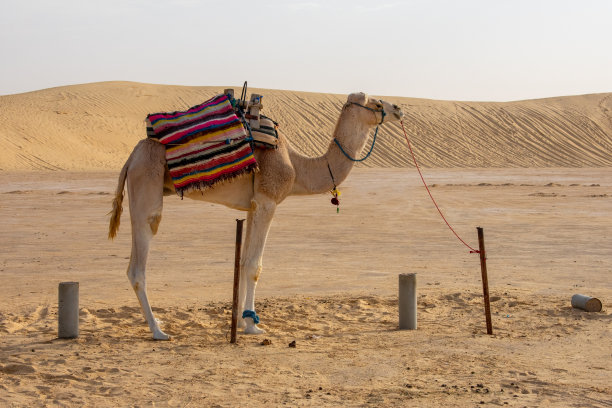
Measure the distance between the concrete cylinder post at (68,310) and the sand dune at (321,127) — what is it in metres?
40.6

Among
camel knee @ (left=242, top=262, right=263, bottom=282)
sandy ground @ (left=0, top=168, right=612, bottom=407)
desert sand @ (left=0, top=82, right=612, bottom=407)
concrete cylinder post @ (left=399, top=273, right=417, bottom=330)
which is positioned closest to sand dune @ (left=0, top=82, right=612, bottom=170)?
desert sand @ (left=0, top=82, right=612, bottom=407)

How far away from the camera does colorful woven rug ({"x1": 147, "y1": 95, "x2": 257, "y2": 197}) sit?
25.5ft

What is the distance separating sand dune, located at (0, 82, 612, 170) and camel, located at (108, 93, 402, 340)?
40.6 metres

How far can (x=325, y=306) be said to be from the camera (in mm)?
9367

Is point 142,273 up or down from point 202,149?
down

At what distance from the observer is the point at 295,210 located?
72.0ft

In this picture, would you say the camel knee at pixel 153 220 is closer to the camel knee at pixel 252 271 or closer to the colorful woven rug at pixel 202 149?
the colorful woven rug at pixel 202 149

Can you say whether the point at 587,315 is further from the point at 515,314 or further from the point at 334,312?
the point at 334,312

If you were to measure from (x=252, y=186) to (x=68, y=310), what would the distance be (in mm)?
2260

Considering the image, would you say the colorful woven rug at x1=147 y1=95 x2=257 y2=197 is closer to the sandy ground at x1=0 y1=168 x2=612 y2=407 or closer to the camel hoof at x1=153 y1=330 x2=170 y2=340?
the camel hoof at x1=153 y1=330 x2=170 y2=340

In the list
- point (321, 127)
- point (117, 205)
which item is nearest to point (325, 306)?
point (117, 205)

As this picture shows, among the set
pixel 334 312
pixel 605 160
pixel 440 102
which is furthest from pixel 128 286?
pixel 440 102

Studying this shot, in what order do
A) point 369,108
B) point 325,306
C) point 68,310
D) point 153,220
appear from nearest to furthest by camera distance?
point 68,310 → point 153,220 → point 369,108 → point 325,306

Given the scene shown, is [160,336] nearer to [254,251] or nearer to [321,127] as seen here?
[254,251]
